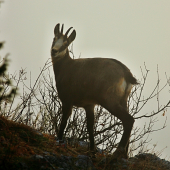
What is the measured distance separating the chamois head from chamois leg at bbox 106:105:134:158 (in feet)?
6.37

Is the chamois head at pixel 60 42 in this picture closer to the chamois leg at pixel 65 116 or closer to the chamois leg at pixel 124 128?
the chamois leg at pixel 65 116

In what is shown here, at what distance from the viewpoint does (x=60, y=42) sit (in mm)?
6840

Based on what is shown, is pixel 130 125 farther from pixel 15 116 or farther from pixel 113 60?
pixel 15 116

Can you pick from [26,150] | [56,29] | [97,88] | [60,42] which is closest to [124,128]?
[97,88]

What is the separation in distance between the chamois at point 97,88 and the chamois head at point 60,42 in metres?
0.05

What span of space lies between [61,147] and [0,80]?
1899 mm

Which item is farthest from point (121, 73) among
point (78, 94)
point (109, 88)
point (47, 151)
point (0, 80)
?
point (0, 80)

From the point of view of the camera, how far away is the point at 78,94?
6.04 meters

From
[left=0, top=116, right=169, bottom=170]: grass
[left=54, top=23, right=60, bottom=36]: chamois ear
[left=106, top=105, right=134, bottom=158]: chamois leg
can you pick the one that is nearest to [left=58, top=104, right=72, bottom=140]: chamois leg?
[left=0, top=116, right=169, bottom=170]: grass

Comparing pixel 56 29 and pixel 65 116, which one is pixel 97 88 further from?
pixel 56 29

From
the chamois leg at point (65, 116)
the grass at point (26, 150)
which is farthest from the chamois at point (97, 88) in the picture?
the grass at point (26, 150)

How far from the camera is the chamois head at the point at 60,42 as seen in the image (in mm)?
6691

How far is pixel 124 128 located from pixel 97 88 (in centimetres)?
94

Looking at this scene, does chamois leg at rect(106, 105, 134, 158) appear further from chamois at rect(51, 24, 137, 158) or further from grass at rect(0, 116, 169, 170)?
grass at rect(0, 116, 169, 170)
